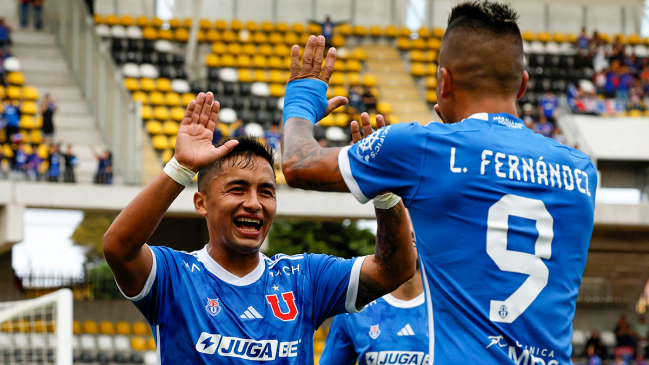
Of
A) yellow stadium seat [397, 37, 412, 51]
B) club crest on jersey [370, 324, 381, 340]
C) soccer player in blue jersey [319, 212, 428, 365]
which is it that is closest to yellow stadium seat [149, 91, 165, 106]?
yellow stadium seat [397, 37, 412, 51]

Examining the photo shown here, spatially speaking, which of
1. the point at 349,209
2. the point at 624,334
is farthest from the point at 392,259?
the point at 624,334

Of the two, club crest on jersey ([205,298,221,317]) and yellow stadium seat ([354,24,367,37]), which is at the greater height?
yellow stadium seat ([354,24,367,37])

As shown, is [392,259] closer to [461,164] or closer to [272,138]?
[461,164]

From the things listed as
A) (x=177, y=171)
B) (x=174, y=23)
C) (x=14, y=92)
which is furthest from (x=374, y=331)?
(x=174, y=23)

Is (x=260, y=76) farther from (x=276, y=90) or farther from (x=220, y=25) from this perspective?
(x=220, y=25)

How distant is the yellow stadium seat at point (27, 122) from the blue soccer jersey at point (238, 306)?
52.1 feet

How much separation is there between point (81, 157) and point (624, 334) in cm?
1402

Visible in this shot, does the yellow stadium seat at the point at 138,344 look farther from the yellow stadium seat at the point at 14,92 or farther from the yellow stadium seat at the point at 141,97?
the yellow stadium seat at the point at 14,92

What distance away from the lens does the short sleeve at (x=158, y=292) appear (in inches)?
126

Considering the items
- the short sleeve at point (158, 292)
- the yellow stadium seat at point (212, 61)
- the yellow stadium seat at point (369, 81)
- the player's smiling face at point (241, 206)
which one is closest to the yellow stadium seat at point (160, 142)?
the yellow stadium seat at point (212, 61)

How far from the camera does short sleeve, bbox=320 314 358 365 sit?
5.02 meters

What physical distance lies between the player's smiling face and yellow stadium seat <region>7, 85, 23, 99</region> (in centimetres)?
1690

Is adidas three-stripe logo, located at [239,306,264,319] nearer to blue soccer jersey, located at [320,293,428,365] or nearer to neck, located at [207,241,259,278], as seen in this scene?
neck, located at [207,241,259,278]

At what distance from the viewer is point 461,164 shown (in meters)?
2.42
